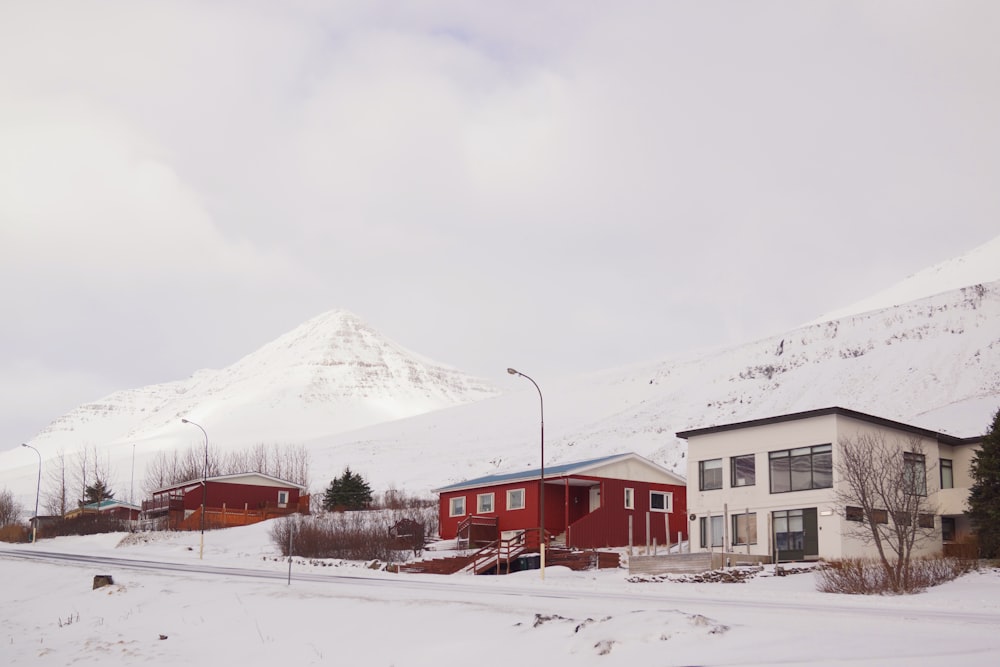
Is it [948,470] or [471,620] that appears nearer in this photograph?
[471,620]

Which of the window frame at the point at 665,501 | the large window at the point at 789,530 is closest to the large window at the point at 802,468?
the large window at the point at 789,530

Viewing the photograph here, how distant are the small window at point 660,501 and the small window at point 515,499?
725cm

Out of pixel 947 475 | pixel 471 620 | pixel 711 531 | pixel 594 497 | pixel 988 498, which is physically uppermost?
pixel 947 475

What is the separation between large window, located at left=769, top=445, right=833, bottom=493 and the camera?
40.6 meters

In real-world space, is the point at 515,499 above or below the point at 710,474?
below

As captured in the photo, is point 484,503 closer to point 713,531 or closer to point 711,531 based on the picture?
point 711,531

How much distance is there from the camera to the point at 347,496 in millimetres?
80375

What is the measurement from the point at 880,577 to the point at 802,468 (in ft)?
42.9

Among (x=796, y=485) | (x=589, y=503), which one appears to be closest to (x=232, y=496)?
(x=589, y=503)

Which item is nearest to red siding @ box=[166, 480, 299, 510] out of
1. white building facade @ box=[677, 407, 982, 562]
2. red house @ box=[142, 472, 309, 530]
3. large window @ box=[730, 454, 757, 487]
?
red house @ box=[142, 472, 309, 530]

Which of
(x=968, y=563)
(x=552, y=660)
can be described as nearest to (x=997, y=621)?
(x=552, y=660)

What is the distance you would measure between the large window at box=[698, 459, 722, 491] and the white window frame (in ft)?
45.6

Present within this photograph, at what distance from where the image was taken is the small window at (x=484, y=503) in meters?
56.2

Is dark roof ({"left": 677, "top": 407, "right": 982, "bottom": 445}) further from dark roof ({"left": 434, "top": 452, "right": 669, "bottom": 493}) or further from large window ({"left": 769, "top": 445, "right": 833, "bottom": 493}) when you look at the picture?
dark roof ({"left": 434, "top": 452, "right": 669, "bottom": 493})
